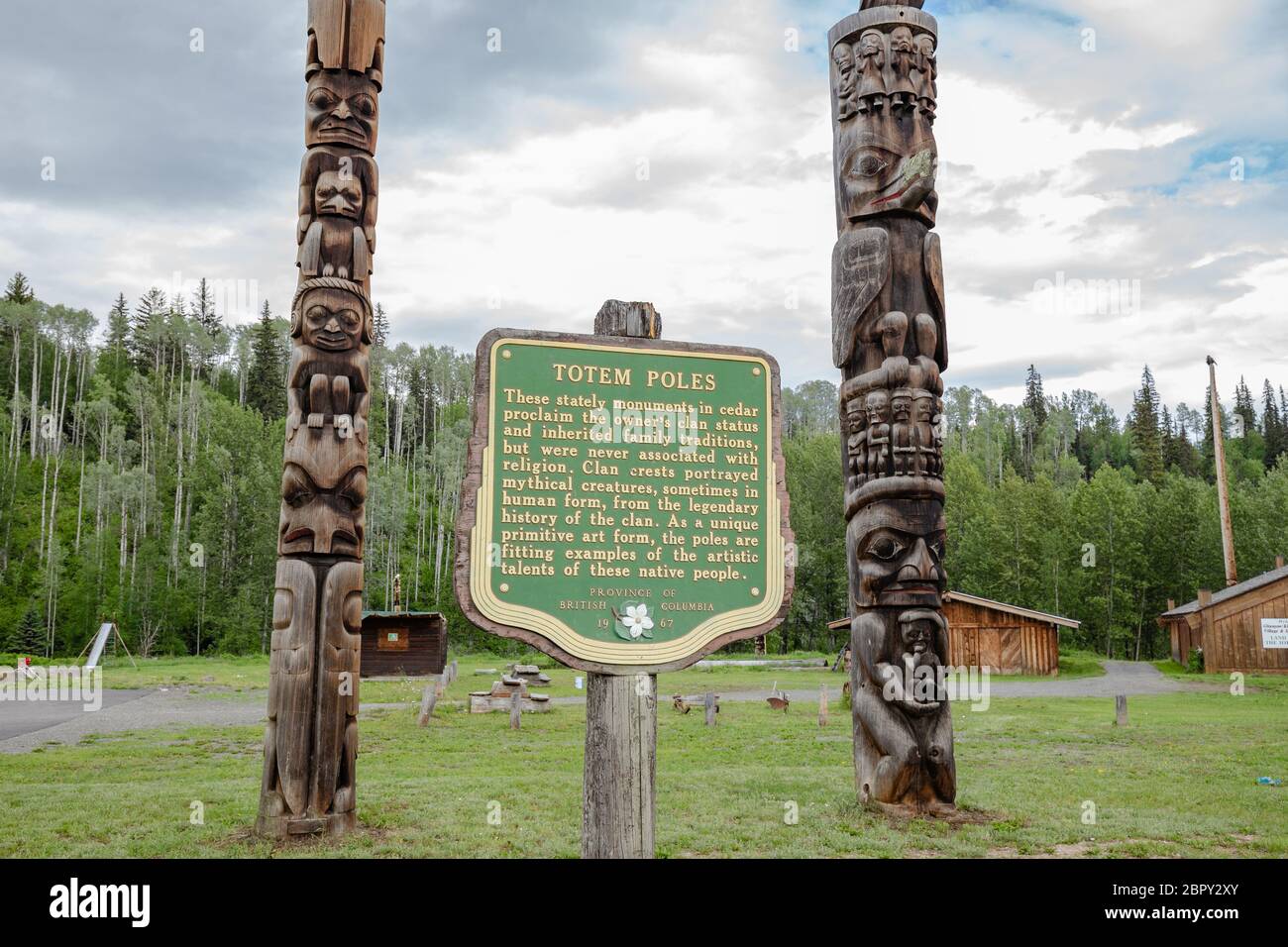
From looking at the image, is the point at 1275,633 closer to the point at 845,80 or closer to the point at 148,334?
the point at 845,80

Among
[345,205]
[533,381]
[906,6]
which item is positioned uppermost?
[906,6]

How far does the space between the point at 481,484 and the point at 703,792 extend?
7130 millimetres

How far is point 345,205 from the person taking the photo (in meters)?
9.66

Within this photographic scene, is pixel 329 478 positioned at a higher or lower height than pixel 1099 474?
lower

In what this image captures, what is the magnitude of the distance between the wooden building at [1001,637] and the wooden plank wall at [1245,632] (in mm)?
4986

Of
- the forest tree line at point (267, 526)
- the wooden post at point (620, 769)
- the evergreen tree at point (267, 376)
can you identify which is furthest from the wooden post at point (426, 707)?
the evergreen tree at point (267, 376)

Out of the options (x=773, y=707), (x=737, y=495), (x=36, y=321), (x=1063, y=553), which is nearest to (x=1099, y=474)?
(x=1063, y=553)

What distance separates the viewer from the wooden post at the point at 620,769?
547 cm

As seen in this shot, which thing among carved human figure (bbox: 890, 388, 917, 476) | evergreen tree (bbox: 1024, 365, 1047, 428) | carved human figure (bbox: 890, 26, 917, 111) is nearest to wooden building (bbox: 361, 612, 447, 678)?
carved human figure (bbox: 890, 388, 917, 476)

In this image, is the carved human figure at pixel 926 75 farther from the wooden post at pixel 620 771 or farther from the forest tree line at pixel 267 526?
the forest tree line at pixel 267 526

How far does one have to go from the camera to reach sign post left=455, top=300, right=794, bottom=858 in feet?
17.9

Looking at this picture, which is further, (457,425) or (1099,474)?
(457,425)
